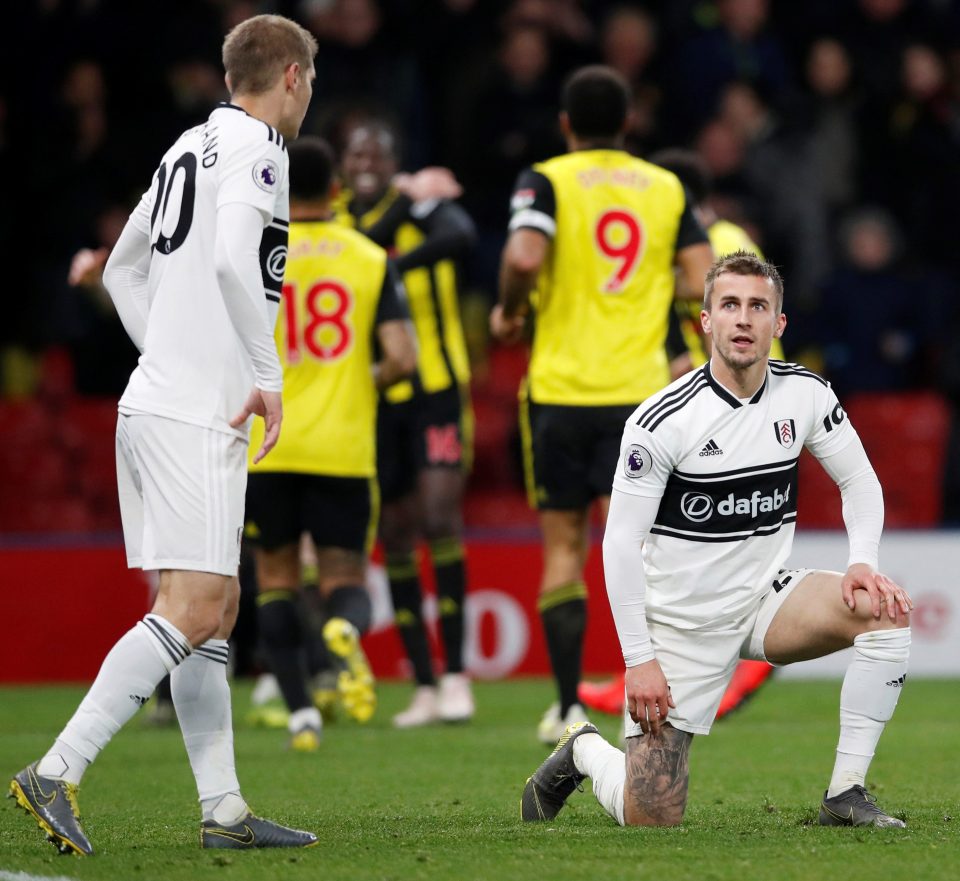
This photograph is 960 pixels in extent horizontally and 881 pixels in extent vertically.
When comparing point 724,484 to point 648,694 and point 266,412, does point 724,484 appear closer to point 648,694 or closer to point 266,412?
point 648,694

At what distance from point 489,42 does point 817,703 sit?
6073mm

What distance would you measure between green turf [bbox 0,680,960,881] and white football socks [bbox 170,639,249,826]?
0.14 m

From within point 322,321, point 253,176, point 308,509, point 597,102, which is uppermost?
point 597,102

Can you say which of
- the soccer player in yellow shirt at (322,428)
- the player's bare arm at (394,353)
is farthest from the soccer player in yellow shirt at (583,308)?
the soccer player in yellow shirt at (322,428)

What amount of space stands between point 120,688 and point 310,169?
Answer: 3.28 meters

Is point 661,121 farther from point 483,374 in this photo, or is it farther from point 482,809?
point 482,809

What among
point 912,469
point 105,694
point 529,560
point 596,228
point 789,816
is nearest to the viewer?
point 105,694

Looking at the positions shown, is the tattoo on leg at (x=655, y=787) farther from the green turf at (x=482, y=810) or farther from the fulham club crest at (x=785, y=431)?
the fulham club crest at (x=785, y=431)

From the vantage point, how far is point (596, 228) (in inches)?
277

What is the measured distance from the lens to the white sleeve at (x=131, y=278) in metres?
4.84

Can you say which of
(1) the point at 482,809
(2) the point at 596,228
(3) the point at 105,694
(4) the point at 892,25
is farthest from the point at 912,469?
(3) the point at 105,694

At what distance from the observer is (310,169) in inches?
284

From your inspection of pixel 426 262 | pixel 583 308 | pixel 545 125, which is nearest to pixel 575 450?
pixel 583 308

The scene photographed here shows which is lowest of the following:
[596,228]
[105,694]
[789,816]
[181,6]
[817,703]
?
[817,703]
